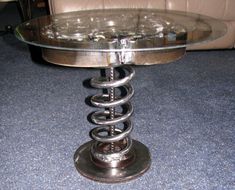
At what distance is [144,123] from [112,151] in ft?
1.17

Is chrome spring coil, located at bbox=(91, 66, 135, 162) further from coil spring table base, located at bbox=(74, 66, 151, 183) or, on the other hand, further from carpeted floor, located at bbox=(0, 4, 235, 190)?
carpeted floor, located at bbox=(0, 4, 235, 190)

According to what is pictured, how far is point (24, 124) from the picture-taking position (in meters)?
1.59

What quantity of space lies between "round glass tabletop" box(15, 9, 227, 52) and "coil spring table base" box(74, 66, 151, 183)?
0.15 m

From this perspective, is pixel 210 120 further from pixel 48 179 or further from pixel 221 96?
pixel 48 179

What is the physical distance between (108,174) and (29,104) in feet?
2.61

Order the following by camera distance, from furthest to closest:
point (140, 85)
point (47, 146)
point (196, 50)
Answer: point (196, 50)
point (140, 85)
point (47, 146)

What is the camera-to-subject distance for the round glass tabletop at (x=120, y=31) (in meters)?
0.93

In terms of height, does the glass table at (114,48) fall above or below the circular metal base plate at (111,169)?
above

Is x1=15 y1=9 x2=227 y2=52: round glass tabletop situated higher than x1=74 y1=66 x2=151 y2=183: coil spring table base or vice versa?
x1=15 y1=9 x2=227 y2=52: round glass tabletop

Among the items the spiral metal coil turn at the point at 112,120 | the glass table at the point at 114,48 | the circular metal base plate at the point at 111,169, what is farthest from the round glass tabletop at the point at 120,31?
the circular metal base plate at the point at 111,169

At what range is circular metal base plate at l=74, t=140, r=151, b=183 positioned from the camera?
3.86 ft

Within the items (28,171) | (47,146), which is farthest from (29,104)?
(28,171)

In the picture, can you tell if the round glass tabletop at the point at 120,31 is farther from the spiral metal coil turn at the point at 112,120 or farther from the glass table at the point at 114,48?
the spiral metal coil turn at the point at 112,120

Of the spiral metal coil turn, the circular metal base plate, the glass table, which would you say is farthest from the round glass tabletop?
the circular metal base plate
